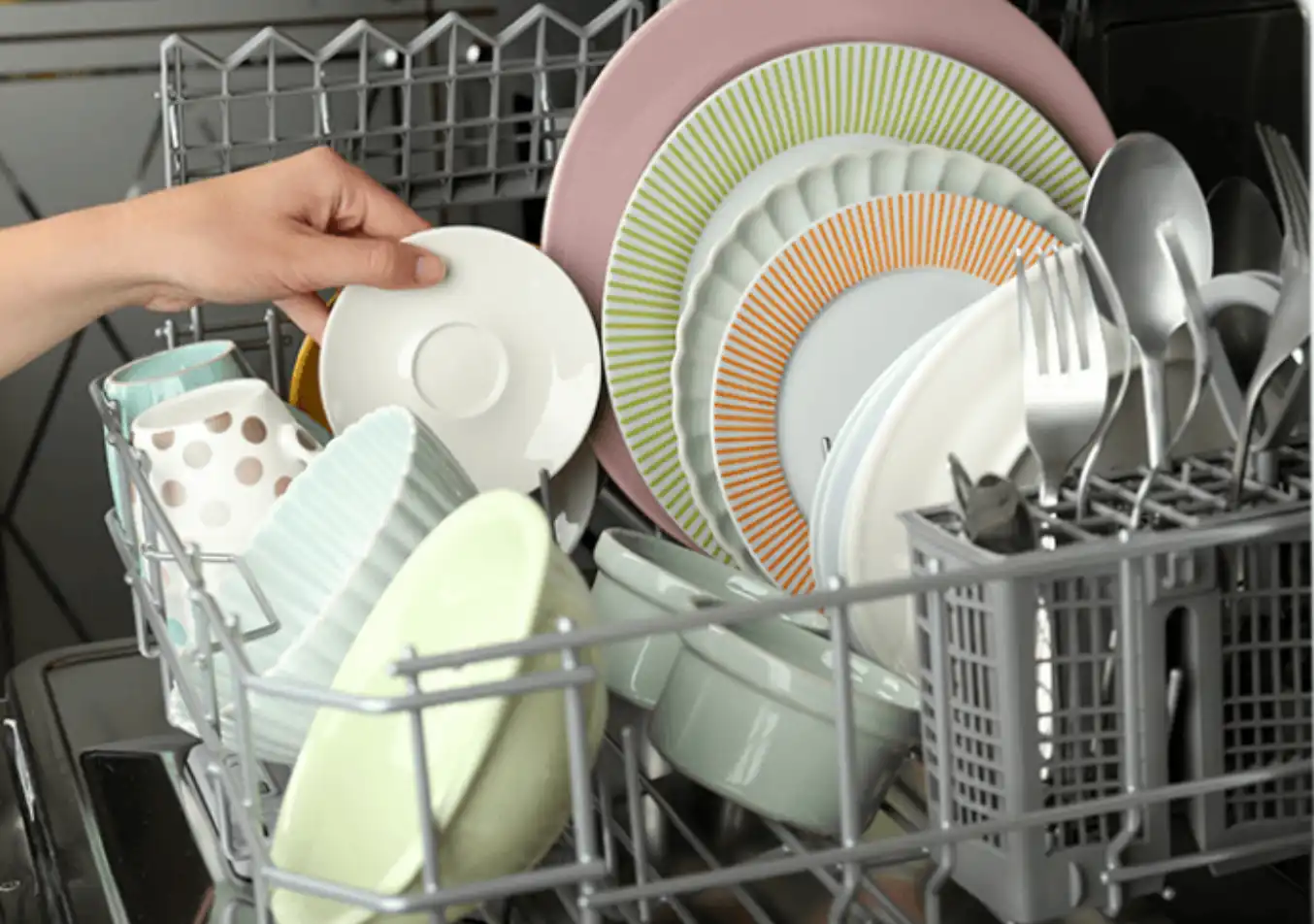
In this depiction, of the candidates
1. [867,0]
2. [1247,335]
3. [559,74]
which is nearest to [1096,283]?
[1247,335]

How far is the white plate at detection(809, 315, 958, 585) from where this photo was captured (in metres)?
0.61

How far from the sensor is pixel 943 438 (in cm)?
58

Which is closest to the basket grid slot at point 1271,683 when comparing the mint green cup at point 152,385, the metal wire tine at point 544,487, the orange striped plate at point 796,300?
the orange striped plate at point 796,300

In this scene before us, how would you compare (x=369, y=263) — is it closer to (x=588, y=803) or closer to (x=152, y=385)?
(x=152, y=385)

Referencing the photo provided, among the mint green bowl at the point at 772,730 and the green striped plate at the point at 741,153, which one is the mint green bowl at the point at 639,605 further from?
the green striped plate at the point at 741,153

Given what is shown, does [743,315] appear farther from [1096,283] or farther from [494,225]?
[494,225]

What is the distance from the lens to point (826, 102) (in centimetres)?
76

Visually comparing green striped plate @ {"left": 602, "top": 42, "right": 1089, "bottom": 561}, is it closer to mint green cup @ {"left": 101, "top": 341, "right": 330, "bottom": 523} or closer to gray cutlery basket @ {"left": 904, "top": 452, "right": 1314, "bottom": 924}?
mint green cup @ {"left": 101, "top": 341, "right": 330, "bottom": 523}

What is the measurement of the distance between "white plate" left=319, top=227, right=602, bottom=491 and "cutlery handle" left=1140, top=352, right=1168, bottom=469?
32 centimetres

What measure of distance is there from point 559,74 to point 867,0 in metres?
0.56

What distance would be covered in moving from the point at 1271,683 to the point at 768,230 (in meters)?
0.33

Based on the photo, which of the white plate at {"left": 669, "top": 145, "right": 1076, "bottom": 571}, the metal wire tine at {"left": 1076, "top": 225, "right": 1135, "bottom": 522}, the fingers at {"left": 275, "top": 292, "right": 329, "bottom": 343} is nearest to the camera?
the metal wire tine at {"left": 1076, "top": 225, "right": 1135, "bottom": 522}

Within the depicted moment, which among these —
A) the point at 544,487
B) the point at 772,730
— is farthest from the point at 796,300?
the point at 772,730

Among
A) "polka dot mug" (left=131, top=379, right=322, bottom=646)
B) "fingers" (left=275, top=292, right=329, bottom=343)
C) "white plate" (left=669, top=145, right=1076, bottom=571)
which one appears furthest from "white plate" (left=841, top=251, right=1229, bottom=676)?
"fingers" (left=275, top=292, right=329, bottom=343)
